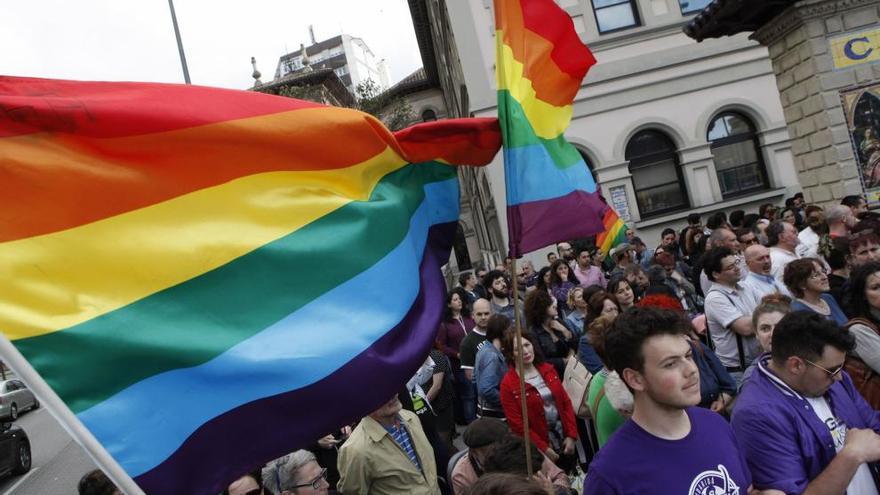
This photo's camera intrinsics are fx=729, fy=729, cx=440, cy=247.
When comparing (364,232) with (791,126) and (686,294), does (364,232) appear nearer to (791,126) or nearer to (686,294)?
(686,294)

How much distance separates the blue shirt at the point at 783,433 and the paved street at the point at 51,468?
922cm

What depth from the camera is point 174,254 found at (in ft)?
7.75

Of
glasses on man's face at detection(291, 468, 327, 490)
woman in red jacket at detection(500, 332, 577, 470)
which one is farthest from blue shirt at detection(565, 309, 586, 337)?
glasses on man's face at detection(291, 468, 327, 490)

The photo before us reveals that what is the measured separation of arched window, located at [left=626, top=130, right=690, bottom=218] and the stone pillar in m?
7.99

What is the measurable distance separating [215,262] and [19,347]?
63 centimetres

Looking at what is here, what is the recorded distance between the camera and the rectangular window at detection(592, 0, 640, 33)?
19031 millimetres

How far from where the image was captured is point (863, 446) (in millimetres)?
2896

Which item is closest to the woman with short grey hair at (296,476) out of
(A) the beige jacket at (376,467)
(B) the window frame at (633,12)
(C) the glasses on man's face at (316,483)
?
(C) the glasses on man's face at (316,483)

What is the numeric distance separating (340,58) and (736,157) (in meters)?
71.2

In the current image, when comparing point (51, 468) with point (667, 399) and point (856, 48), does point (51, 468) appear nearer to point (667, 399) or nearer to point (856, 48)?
point (667, 399)

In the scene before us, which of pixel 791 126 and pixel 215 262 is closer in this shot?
pixel 215 262

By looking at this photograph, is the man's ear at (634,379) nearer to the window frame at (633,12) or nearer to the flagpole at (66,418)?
the flagpole at (66,418)

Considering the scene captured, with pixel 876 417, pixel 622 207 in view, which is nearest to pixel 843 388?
pixel 876 417

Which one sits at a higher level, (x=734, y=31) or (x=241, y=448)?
(x=734, y=31)
